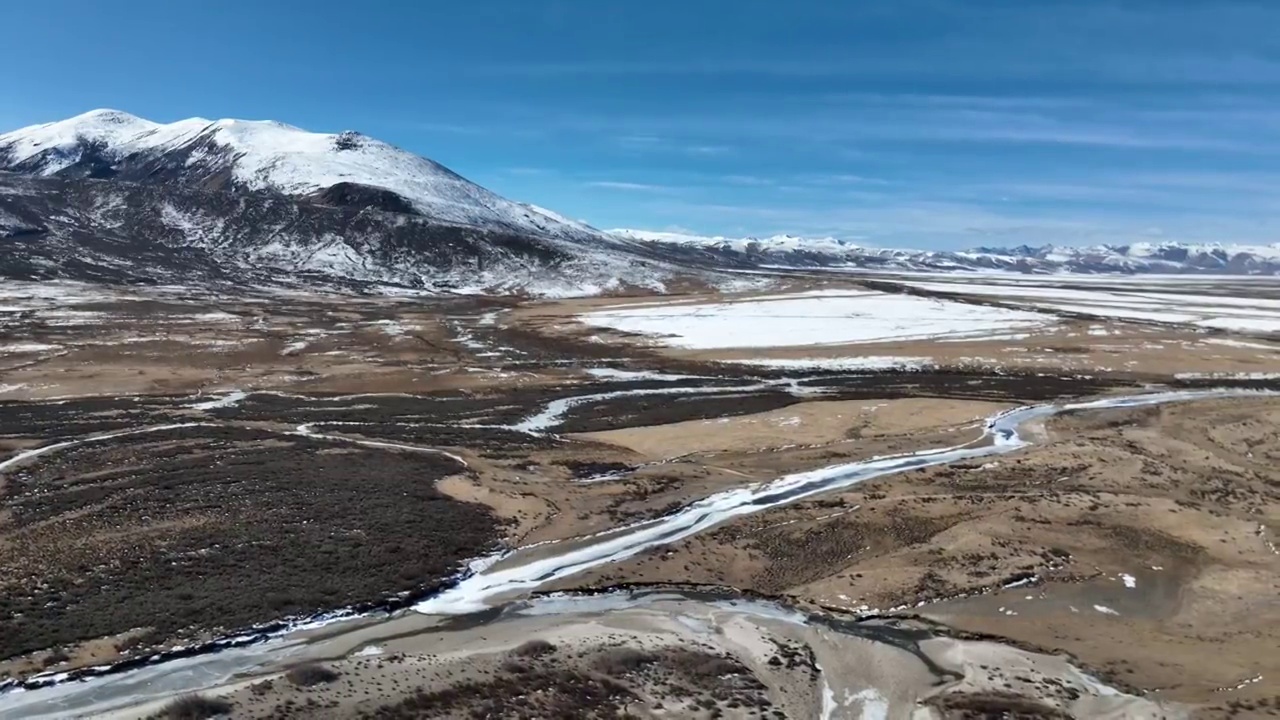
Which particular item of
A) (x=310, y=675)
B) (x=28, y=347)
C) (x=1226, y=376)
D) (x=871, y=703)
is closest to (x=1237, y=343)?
(x=1226, y=376)

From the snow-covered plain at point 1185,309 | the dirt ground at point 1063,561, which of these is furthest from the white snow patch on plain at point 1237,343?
the dirt ground at point 1063,561

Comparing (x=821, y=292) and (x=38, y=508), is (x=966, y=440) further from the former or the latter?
(x=821, y=292)

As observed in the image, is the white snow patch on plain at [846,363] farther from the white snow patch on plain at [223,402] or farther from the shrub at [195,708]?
the shrub at [195,708]

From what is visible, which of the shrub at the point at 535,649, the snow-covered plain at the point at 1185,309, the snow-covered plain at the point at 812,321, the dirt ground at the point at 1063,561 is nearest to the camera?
the shrub at the point at 535,649

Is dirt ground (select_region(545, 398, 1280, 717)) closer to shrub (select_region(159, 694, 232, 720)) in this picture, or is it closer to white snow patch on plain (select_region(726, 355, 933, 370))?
shrub (select_region(159, 694, 232, 720))

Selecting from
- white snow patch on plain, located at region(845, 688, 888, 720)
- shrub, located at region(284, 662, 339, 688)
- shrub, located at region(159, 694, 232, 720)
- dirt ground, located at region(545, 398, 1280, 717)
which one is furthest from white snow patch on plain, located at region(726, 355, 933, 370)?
shrub, located at region(159, 694, 232, 720)

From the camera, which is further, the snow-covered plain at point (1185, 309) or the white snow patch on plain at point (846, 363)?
the snow-covered plain at point (1185, 309)

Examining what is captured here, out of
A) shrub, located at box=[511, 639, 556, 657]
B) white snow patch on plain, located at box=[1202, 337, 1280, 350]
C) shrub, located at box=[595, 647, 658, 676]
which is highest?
white snow patch on plain, located at box=[1202, 337, 1280, 350]
